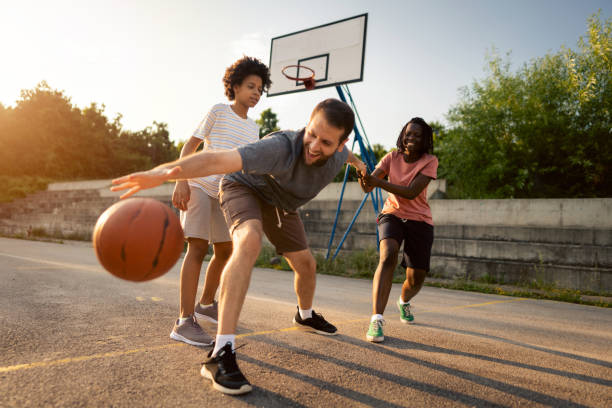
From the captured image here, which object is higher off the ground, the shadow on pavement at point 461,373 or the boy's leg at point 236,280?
the boy's leg at point 236,280

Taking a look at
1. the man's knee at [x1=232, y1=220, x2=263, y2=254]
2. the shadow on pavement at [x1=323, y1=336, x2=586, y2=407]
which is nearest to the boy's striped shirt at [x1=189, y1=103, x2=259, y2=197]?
the man's knee at [x1=232, y1=220, x2=263, y2=254]

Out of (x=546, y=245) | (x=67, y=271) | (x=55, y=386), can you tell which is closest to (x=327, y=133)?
(x=55, y=386)

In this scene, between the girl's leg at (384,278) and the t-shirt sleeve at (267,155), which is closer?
the t-shirt sleeve at (267,155)

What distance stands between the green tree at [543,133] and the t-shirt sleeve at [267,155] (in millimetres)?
9318

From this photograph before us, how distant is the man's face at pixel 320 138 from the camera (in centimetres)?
263

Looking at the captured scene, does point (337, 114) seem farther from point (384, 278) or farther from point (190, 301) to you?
point (190, 301)

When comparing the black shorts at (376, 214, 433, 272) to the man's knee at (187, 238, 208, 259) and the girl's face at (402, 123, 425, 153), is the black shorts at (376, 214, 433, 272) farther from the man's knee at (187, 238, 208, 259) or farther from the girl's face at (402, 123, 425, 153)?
the man's knee at (187, 238, 208, 259)

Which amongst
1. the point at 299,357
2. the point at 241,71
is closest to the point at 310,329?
the point at 299,357

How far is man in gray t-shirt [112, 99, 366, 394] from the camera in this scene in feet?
7.37

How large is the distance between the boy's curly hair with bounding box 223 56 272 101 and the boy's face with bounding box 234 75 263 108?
33mm

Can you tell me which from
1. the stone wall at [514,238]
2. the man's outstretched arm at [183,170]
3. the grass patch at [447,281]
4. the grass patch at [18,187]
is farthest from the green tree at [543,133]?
the grass patch at [18,187]

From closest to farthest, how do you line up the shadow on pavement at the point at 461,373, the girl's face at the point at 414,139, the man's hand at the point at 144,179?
the man's hand at the point at 144,179, the shadow on pavement at the point at 461,373, the girl's face at the point at 414,139

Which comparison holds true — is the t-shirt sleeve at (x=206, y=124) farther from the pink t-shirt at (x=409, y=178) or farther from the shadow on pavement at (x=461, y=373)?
the shadow on pavement at (x=461, y=373)

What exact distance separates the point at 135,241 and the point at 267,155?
2.97 feet
